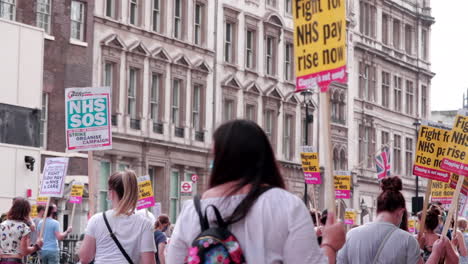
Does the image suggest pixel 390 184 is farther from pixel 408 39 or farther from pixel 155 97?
pixel 408 39

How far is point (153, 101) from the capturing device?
A: 45750 mm

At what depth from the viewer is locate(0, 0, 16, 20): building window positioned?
123 ft

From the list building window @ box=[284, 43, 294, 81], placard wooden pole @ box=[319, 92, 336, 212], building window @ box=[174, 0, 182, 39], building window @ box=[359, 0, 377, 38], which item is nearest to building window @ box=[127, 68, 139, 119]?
building window @ box=[174, 0, 182, 39]

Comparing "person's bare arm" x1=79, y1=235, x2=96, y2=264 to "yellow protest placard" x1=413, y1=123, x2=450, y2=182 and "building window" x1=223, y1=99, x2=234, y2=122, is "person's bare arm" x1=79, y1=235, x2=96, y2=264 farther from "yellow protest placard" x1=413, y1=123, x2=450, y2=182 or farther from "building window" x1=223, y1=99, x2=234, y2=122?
"building window" x1=223, y1=99, x2=234, y2=122

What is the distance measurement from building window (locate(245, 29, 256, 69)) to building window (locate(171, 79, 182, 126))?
20.1 feet

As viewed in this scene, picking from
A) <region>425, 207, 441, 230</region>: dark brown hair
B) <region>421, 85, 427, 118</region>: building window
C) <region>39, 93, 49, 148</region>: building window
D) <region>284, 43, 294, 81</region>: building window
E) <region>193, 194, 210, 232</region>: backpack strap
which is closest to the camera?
<region>193, 194, 210, 232</region>: backpack strap

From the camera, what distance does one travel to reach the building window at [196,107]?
159 ft

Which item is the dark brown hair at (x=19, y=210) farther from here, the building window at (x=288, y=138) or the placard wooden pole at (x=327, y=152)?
the building window at (x=288, y=138)

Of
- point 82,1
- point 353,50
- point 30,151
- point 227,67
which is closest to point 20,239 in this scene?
point 30,151

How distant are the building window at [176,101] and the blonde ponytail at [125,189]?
37.6 m

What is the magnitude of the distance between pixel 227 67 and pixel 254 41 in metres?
3.29

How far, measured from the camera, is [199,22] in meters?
49.1

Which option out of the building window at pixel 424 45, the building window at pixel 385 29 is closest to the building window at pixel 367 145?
the building window at pixel 385 29

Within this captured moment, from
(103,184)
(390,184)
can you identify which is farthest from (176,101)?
(390,184)
